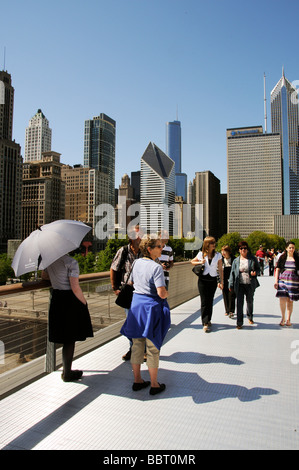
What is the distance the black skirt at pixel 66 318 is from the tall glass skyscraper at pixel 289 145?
6908 inches

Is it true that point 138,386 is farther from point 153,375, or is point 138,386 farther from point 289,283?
point 289,283

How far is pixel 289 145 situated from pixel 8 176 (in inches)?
5981

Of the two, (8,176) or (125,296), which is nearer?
(125,296)

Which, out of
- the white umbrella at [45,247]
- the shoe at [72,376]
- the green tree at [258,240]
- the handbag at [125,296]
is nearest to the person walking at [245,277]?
the handbag at [125,296]

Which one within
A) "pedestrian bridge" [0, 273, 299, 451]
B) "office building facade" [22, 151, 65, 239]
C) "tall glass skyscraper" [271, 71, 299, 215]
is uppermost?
"tall glass skyscraper" [271, 71, 299, 215]

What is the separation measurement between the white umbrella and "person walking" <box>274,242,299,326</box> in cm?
393

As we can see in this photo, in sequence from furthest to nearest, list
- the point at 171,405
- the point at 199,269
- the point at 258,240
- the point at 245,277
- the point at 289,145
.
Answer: the point at 289,145 → the point at 258,240 → the point at 245,277 → the point at 199,269 → the point at 171,405

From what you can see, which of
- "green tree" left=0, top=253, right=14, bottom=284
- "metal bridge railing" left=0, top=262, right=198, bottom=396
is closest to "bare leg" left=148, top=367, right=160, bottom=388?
"metal bridge railing" left=0, top=262, right=198, bottom=396

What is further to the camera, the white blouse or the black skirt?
the white blouse

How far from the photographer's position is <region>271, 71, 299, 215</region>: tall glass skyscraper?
6742 inches

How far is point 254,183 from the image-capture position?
140 metres

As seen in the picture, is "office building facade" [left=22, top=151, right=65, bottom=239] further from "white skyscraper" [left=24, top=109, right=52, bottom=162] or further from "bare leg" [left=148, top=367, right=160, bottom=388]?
"bare leg" [left=148, top=367, right=160, bottom=388]

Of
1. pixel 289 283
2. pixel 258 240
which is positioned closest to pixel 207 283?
pixel 289 283

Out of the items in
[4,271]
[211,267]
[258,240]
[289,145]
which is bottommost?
[4,271]
